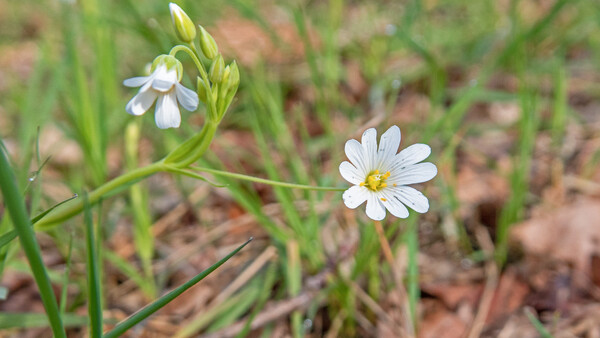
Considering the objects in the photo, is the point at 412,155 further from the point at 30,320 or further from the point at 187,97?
the point at 30,320

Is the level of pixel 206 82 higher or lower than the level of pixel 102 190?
higher


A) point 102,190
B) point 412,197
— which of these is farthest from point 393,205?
point 102,190

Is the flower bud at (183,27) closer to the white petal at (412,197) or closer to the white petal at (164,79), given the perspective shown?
the white petal at (164,79)

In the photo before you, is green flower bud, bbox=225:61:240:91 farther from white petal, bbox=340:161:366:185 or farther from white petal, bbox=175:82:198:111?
white petal, bbox=340:161:366:185

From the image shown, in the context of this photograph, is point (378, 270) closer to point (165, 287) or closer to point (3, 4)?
point (165, 287)

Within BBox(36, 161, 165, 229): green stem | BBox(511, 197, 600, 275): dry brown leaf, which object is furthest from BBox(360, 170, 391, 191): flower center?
BBox(511, 197, 600, 275): dry brown leaf
